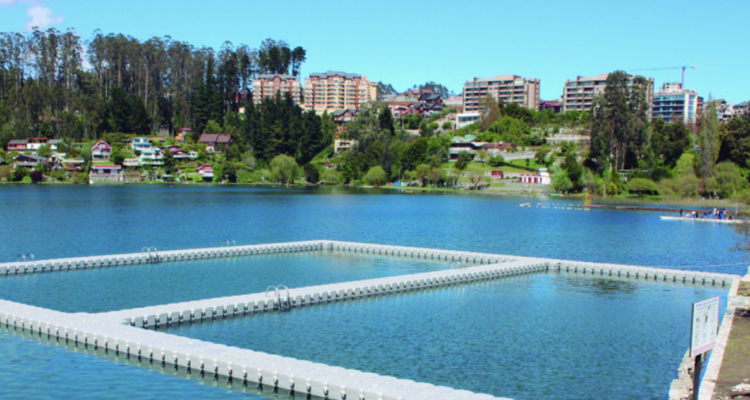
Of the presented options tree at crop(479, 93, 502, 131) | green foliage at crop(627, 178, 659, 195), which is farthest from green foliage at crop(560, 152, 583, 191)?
tree at crop(479, 93, 502, 131)

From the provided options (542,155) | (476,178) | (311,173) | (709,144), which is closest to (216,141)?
(311,173)

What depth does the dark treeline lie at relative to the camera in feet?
479

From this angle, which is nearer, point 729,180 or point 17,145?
point 729,180

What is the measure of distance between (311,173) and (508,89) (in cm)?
7585

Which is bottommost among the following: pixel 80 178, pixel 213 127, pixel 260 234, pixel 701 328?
pixel 260 234

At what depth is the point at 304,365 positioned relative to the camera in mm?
17188

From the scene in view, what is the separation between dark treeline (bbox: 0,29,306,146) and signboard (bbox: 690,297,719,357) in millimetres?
145803

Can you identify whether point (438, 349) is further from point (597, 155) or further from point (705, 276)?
point (597, 155)

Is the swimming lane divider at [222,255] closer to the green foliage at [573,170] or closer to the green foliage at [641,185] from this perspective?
the green foliage at [641,185]

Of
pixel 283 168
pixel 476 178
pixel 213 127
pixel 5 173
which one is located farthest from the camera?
pixel 213 127

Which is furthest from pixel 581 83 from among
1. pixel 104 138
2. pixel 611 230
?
pixel 611 230

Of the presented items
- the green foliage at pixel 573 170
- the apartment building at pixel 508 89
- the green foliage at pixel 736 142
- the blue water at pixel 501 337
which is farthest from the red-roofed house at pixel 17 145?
the blue water at pixel 501 337

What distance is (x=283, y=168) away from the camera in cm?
14000

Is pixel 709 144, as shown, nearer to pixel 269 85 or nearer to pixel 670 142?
pixel 670 142
